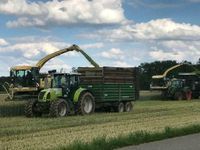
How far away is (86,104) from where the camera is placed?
26.9 meters

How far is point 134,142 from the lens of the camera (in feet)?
47.8

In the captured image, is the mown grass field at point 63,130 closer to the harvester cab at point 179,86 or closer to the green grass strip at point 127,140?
the green grass strip at point 127,140

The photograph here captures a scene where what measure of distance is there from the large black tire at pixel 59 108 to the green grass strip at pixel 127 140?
795 centimetres

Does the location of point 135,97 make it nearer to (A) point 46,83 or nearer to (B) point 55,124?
(A) point 46,83

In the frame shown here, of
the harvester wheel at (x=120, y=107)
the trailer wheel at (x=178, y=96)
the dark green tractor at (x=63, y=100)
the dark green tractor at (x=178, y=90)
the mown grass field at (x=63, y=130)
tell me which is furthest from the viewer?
the dark green tractor at (x=178, y=90)

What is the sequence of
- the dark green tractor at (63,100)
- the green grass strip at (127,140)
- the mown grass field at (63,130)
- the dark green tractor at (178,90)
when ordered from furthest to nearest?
1. the dark green tractor at (178,90)
2. the dark green tractor at (63,100)
3. the mown grass field at (63,130)
4. the green grass strip at (127,140)

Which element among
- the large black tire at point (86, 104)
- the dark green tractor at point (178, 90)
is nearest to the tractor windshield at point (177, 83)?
the dark green tractor at point (178, 90)

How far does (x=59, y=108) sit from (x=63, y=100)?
46cm

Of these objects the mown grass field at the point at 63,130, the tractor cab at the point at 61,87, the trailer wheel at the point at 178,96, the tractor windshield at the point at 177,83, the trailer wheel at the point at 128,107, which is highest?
the tractor windshield at the point at 177,83

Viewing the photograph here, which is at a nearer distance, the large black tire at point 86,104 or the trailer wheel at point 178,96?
the large black tire at point 86,104

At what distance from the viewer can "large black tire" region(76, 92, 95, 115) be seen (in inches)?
1031

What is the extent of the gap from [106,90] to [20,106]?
15.7 feet

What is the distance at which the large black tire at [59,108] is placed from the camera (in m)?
24.3

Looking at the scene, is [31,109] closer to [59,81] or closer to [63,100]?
[63,100]
